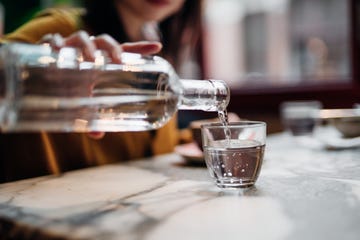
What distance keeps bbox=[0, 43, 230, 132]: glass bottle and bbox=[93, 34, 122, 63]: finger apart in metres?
0.01

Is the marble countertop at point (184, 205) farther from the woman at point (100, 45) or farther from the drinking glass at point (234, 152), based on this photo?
the woman at point (100, 45)

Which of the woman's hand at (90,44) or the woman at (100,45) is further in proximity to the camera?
the woman at (100,45)

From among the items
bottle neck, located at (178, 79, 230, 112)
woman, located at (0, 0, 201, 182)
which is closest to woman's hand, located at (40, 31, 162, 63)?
woman, located at (0, 0, 201, 182)

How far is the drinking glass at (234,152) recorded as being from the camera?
2.50ft

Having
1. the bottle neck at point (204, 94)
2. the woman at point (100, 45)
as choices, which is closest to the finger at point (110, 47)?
the woman at point (100, 45)

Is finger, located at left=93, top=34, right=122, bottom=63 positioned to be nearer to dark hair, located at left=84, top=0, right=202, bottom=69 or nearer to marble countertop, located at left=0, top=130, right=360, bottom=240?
marble countertop, located at left=0, top=130, right=360, bottom=240

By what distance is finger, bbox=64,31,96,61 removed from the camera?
32.7 inches

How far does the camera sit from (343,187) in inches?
29.4

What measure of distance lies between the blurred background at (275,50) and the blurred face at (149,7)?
0.76 metres

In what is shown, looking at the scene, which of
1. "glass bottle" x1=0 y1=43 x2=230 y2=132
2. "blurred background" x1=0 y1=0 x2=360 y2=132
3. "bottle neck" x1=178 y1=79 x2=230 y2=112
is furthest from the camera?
"blurred background" x1=0 y1=0 x2=360 y2=132

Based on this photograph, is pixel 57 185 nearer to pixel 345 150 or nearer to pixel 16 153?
pixel 16 153

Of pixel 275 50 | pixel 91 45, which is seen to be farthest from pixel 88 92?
pixel 275 50

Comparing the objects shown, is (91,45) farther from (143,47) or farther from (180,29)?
(180,29)

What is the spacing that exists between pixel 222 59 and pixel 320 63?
84 centimetres
